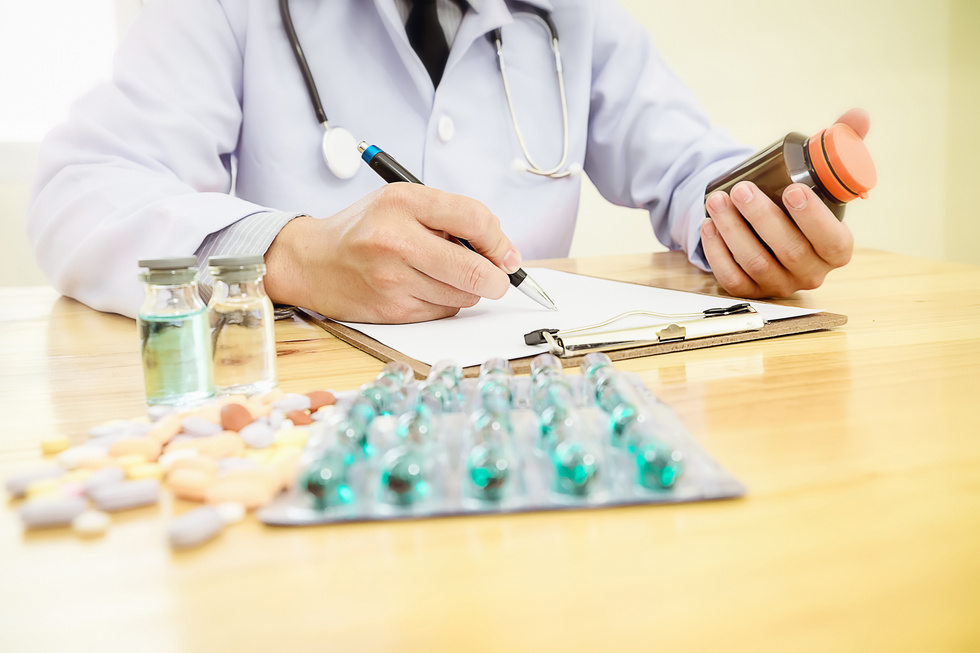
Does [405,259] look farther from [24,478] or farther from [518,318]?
[24,478]

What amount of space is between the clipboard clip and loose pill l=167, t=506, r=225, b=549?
311mm

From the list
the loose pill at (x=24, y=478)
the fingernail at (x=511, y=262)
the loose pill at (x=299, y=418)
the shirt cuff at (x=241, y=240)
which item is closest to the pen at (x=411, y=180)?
the fingernail at (x=511, y=262)

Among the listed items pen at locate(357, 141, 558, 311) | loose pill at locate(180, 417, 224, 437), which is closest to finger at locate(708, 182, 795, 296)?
pen at locate(357, 141, 558, 311)

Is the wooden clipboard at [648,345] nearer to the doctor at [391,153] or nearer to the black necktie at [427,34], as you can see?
the doctor at [391,153]

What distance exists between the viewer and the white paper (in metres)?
0.56

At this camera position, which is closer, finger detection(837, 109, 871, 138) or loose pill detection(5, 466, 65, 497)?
loose pill detection(5, 466, 65, 497)

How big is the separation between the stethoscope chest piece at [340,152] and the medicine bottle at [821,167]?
1.73 feet

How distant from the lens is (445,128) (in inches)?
42.4

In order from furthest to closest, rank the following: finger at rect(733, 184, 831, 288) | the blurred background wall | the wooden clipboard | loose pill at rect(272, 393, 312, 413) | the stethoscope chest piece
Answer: the blurred background wall < the stethoscope chest piece < finger at rect(733, 184, 831, 288) < the wooden clipboard < loose pill at rect(272, 393, 312, 413)

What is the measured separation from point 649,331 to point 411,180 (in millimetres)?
339

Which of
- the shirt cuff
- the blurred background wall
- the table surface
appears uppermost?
the blurred background wall

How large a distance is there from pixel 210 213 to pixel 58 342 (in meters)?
0.19

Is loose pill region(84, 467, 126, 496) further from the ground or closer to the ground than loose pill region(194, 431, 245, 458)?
closer to the ground

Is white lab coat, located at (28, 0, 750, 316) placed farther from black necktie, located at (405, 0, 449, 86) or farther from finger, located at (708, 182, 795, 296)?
finger, located at (708, 182, 795, 296)
